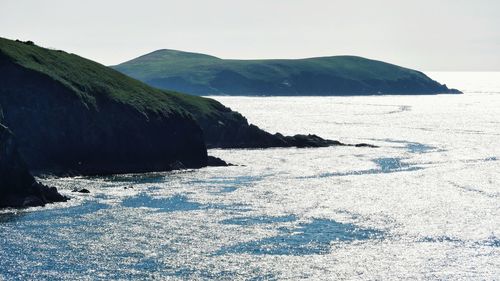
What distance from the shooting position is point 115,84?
511 feet

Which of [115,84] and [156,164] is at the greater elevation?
[115,84]

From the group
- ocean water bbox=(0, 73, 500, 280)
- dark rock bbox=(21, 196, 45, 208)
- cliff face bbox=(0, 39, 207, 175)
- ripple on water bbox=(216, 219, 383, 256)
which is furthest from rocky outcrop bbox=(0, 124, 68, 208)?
ripple on water bbox=(216, 219, 383, 256)

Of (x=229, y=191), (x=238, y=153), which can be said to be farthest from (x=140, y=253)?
(x=238, y=153)

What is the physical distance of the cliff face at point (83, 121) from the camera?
416ft

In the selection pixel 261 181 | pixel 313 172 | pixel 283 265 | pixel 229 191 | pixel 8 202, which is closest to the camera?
pixel 283 265

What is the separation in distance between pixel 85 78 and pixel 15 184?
54.4m

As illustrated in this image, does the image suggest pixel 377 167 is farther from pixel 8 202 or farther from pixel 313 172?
pixel 8 202

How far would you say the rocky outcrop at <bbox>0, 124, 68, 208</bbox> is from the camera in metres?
95.3

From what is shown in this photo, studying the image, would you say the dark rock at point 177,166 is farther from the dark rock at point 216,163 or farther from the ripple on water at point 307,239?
the ripple on water at point 307,239

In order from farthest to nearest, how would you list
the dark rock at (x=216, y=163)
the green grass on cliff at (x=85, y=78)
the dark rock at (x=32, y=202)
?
the dark rock at (x=216, y=163), the green grass on cliff at (x=85, y=78), the dark rock at (x=32, y=202)

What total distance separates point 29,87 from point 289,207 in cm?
5583

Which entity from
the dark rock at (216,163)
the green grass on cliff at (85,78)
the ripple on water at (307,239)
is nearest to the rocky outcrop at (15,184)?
the ripple on water at (307,239)

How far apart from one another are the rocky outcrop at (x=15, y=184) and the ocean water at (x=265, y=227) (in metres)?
3.06

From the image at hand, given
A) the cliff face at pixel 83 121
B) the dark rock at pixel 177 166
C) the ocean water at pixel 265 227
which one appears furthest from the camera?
the dark rock at pixel 177 166
